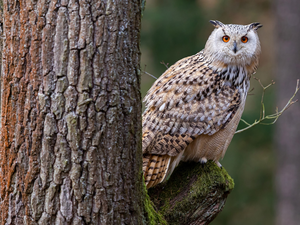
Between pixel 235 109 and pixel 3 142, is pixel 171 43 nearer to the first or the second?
pixel 235 109

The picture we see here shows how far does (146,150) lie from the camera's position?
10.2ft

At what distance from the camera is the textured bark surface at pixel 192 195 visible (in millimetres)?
2719

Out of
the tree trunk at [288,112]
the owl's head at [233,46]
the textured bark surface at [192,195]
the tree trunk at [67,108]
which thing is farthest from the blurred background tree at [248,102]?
the tree trunk at [67,108]

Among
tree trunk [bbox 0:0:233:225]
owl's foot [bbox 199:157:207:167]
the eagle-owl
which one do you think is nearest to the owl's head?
the eagle-owl

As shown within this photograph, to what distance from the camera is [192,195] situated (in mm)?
2803

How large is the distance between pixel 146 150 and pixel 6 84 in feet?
4.86

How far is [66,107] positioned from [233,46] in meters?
2.00

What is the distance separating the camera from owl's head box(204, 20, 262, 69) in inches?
131

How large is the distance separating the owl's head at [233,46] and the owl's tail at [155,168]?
110cm

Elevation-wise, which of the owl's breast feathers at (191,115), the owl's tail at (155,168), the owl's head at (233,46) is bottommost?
the owl's tail at (155,168)

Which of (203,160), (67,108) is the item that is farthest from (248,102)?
(67,108)

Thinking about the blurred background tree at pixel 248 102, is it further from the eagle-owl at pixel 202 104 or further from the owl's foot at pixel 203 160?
the owl's foot at pixel 203 160

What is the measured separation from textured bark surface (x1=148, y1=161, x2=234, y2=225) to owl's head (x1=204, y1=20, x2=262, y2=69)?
3.52 feet

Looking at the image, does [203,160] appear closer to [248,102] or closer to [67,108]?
[67,108]
